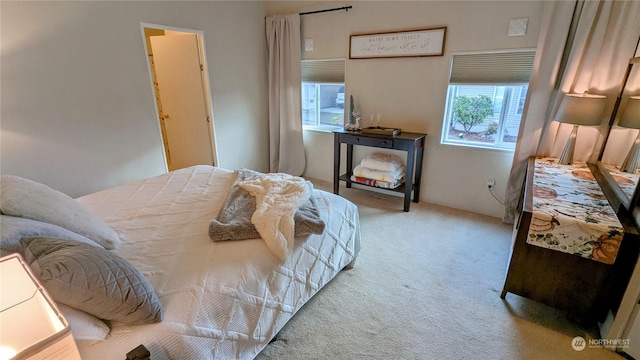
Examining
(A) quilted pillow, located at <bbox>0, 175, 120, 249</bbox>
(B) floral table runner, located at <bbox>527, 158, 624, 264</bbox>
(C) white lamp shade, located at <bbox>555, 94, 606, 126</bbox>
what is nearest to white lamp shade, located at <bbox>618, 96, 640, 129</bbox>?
(C) white lamp shade, located at <bbox>555, 94, 606, 126</bbox>

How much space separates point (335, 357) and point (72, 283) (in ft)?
4.09

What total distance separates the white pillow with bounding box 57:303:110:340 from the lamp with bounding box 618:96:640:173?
8.91ft

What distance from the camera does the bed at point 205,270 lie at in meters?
1.14

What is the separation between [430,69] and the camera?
3080 mm

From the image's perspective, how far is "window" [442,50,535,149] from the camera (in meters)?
2.74

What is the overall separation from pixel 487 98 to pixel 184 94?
3.40m

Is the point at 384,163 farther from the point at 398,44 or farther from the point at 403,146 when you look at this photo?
the point at 398,44

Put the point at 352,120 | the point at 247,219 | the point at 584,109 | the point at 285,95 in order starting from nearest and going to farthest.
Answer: the point at 247,219, the point at 584,109, the point at 352,120, the point at 285,95

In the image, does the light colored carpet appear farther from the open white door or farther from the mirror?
the open white door

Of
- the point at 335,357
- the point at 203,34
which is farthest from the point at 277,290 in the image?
the point at 203,34

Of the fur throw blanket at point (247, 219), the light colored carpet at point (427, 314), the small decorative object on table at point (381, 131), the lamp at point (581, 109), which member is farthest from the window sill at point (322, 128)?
the lamp at point (581, 109)

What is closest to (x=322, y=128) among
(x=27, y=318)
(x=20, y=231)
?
(x=20, y=231)

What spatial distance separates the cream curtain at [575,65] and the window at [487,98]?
0.66 feet

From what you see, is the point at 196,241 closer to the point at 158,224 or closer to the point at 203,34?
the point at 158,224
